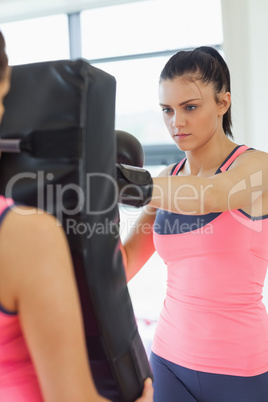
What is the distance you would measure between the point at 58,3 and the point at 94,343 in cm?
325

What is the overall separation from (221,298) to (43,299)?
75 cm

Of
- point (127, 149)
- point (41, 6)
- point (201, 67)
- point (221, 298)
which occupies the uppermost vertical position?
point (41, 6)

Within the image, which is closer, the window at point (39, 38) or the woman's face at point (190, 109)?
the woman's face at point (190, 109)

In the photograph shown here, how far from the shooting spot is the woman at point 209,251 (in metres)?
1.05

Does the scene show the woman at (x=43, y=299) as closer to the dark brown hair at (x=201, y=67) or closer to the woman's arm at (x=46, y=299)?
the woman's arm at (x=46, y=299)

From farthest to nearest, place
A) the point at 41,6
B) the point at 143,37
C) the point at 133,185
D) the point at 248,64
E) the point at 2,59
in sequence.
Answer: the point at 143,37, the point at 41,6, the point at 248,64, the point at 133,185, the point at 2,59

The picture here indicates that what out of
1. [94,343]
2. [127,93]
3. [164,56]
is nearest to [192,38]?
[164,56]

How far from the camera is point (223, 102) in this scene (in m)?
1.26

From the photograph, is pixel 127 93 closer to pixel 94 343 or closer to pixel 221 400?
pixel 221 400

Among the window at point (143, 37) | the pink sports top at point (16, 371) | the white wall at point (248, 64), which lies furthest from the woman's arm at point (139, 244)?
the window at point (143, 37)

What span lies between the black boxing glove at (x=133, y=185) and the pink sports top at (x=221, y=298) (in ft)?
0.95

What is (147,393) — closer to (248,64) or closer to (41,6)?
(248,64)

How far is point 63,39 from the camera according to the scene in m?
3.63

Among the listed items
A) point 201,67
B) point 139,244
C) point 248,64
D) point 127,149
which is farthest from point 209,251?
point 248,64
